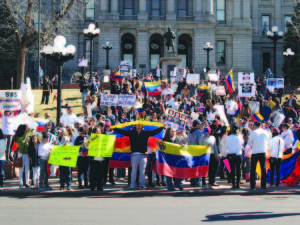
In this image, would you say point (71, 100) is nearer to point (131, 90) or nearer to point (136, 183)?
point (131, 90)

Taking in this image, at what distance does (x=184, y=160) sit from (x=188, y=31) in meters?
41.8

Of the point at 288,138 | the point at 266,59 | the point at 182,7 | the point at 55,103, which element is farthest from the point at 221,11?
the point at 288,138

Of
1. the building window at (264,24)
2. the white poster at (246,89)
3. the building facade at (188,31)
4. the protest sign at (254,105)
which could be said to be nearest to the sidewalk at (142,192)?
the protest sign at (254,105)

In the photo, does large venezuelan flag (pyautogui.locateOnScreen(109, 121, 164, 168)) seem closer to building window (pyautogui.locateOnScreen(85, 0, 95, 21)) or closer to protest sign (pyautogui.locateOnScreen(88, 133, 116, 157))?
protest sign (pyautogui.locateOnScreen(88, 133, 116, 157))

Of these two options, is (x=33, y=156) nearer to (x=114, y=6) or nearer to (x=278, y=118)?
(x=278, y=118)

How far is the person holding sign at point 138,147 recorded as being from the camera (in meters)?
13.7

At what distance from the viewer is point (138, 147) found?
45.0 ft

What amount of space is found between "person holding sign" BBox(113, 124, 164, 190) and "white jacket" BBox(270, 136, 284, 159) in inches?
148

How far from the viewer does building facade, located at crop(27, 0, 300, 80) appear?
2095 inches

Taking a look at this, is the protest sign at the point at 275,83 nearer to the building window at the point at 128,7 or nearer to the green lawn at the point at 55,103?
the green lawn at the point at 55,103

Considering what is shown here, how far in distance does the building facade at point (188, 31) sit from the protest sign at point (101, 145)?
3915 cm

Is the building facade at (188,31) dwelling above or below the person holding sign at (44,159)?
above

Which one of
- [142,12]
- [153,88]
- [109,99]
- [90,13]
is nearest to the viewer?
[109,99]

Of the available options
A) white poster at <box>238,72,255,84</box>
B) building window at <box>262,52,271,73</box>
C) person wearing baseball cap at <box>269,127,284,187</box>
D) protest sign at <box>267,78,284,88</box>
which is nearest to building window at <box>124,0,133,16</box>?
building window at <box>262,52,271,73</box>
